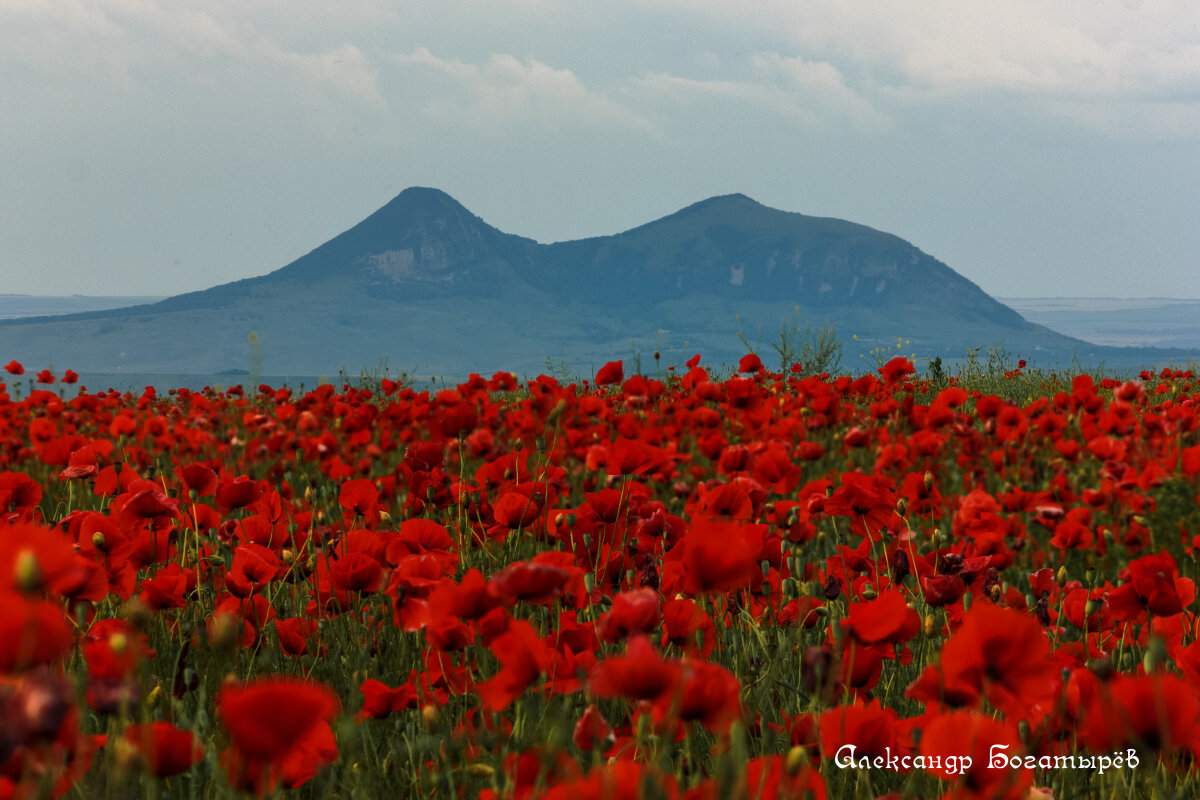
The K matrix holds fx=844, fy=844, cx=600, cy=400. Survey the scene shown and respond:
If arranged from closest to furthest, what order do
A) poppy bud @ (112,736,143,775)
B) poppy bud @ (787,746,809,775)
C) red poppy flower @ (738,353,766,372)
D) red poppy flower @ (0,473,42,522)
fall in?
poppy bud @ (112,736,143,775), poppy bud @ (787,746,809,775), red poppy flower @ (0,473,42,522), red poppy flower @ (738,353,766,372)

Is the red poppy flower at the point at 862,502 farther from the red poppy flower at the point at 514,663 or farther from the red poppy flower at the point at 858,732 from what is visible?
the red poppy flower at the point at 514,663

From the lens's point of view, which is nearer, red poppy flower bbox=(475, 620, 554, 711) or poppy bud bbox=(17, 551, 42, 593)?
poppy bud bbox=(17, 551, 42, 593)

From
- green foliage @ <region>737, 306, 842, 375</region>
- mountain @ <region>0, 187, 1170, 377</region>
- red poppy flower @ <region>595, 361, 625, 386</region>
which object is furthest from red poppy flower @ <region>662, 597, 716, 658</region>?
mountain @ <region>0, 187, 1170, 377</region>

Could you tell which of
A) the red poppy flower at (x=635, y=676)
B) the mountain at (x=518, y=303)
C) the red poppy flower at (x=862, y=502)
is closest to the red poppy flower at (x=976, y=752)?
the red poppy flower at (x=635, y=676)

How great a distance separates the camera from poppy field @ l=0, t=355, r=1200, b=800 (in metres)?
0.73

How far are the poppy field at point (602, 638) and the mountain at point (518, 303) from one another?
133018 mm

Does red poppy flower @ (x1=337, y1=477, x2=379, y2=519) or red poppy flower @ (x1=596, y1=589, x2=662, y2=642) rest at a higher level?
red poppy flower @ (x1=596, y1=589, x2=662, y2=642)

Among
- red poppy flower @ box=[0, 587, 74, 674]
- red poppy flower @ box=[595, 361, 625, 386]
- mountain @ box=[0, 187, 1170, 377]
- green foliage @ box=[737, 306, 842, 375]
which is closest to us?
red poppy flower @ box=[0, 587, 74, 674]

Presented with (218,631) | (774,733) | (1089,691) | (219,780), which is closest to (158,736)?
(219,780)

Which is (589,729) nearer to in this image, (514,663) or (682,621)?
(514,663)

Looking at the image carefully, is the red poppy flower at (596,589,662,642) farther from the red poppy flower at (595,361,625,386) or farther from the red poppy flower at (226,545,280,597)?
the red poppy flower at (595,361,625,386)

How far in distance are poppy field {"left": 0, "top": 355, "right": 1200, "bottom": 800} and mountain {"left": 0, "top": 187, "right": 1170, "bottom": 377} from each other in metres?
133

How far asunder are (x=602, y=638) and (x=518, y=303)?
569 ft

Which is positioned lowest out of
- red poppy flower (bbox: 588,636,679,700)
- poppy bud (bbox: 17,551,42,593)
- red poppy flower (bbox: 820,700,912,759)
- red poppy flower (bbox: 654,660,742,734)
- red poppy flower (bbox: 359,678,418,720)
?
red poppy flower (bbox: 359,678,418,720)
